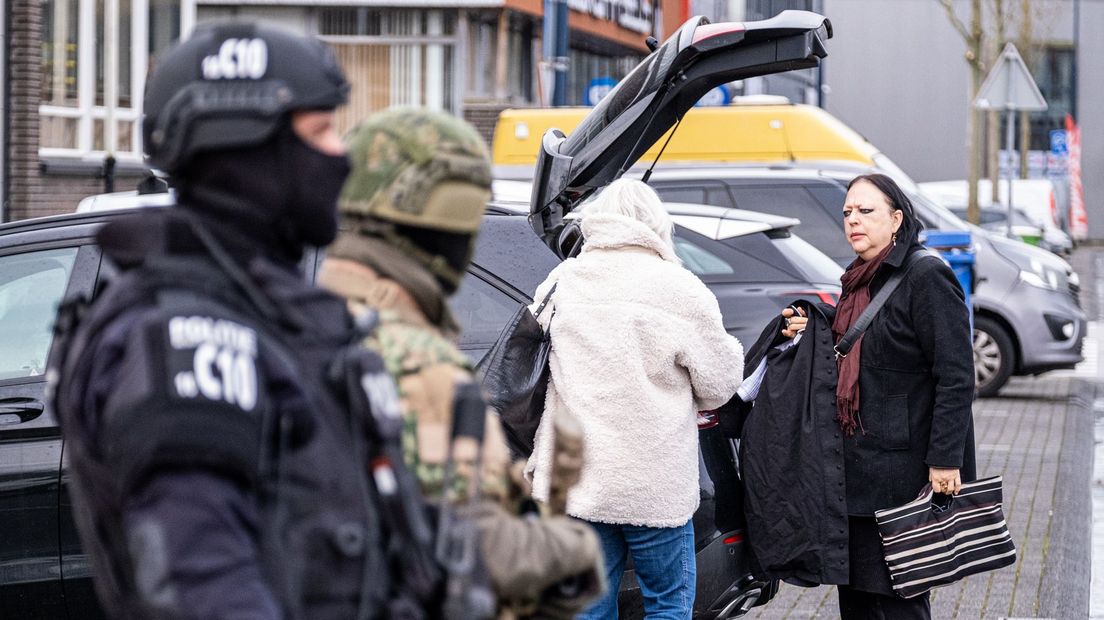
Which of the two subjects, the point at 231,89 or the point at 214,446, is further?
the point at 231,89

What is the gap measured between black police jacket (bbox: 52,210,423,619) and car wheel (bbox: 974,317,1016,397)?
38.6 feet

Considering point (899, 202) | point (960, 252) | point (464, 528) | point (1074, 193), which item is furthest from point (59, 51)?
point (1074, 193)

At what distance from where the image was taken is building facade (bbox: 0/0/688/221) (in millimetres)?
14484

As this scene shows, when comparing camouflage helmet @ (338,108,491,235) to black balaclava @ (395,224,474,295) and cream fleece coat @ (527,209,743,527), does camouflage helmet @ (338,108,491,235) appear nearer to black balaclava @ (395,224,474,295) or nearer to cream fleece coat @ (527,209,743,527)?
black balaclava @ (395,224,474,295)

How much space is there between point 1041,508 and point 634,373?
4929 mm

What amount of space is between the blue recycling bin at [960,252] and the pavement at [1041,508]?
3.94 ft

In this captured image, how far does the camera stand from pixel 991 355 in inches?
521

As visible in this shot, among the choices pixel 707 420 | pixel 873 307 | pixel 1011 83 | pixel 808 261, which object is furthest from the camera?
Result: pixel 1011 83

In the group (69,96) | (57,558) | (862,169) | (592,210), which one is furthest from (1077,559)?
(69,96)

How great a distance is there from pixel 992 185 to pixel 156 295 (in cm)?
3210

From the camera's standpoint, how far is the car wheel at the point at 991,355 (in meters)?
13.0

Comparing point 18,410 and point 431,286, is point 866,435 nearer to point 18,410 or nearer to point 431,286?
point 18,410

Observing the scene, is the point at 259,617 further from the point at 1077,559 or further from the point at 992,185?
the point at 992,185

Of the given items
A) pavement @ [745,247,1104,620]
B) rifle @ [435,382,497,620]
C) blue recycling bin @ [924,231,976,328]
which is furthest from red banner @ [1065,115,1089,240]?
rifle @ [435,382,497,620]
